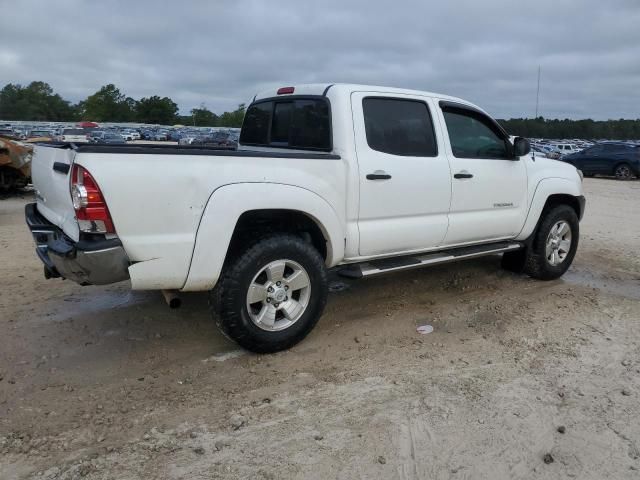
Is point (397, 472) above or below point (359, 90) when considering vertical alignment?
below

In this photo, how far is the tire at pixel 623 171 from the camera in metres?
22.4

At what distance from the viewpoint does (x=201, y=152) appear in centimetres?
361

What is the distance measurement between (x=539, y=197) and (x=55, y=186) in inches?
176

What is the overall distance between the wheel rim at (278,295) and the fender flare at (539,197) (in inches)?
109

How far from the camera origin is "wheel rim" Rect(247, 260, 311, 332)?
3.94 m

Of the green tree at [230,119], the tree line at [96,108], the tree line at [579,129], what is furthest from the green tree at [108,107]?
the tree line at [579,129]

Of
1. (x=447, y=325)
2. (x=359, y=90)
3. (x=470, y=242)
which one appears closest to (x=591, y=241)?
(x=470, y=242)

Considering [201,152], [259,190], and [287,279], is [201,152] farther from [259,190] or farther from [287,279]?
[287,279]

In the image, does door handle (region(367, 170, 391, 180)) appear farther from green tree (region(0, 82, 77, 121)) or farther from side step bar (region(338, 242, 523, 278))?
green tree (region(0, 82, 77, 121))

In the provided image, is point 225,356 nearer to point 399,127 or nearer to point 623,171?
point 399,127

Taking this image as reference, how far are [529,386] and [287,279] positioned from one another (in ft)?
5.78

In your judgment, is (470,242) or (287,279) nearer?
(287,279)

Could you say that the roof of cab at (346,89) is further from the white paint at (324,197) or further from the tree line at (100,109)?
the tree line at (100,109)

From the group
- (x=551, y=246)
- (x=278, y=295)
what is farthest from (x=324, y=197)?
(x=551, y=246)
